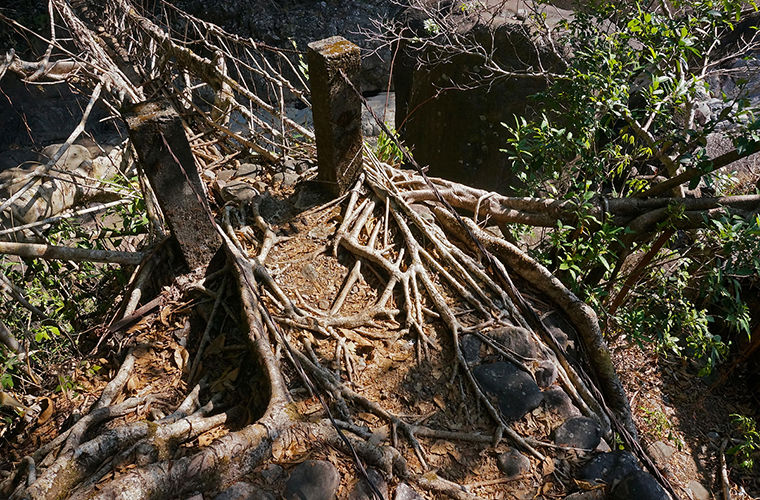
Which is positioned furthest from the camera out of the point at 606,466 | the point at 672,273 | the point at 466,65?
the point at 466,65

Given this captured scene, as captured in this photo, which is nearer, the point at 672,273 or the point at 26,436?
the point at 26,436

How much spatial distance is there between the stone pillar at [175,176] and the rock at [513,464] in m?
2.35

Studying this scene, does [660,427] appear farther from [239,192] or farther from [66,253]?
[66,253]

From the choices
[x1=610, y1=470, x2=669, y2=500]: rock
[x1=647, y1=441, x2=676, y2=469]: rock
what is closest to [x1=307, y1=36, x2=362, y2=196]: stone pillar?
[x1=610, y1=470, x2=669, y2=500]: rock

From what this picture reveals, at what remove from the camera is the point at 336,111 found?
387cm

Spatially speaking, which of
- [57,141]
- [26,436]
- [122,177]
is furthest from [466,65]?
[57,141]

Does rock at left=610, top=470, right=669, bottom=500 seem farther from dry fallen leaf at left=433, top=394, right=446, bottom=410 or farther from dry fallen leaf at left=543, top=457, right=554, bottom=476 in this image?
dry fallen leaf at left=433, top=394, right=446, bottom=410

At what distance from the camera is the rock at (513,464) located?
9.53ft

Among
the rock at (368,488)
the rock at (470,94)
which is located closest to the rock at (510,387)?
the rock at (368,488)

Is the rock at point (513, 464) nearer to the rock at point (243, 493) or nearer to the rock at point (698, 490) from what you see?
the rock at point (243, 493)

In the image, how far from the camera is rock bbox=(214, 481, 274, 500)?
7.67ft

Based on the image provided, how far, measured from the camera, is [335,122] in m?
3.92

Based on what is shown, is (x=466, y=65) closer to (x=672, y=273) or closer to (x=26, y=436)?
(x=672, y=273)

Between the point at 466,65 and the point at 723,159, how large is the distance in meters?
3.54
